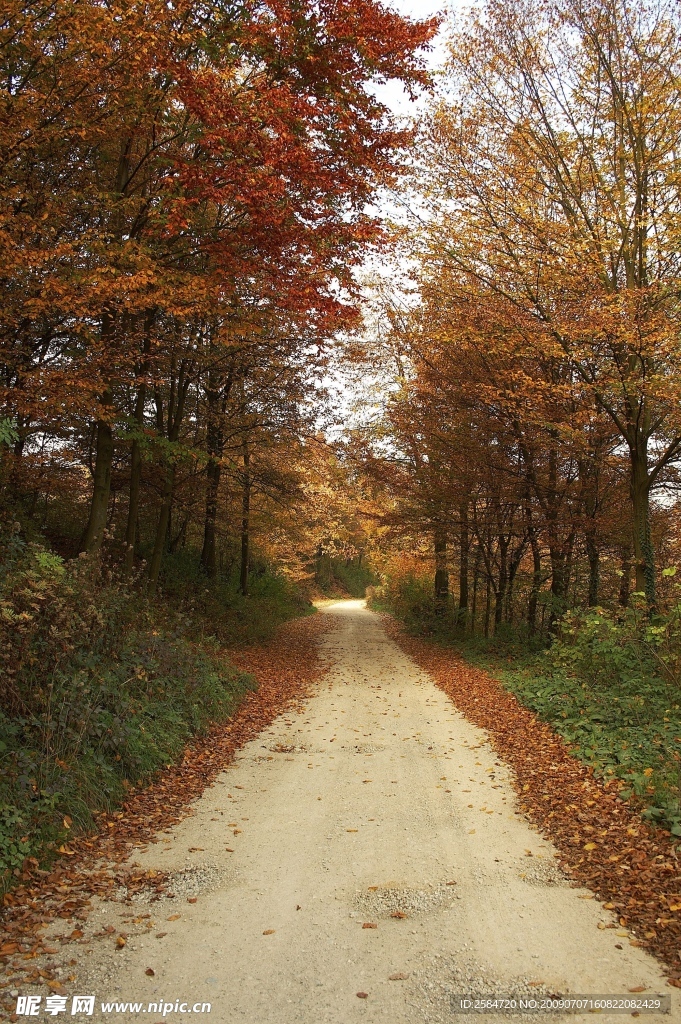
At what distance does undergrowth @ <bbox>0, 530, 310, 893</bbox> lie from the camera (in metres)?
4.95

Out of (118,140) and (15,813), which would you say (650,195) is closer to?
(118,140)

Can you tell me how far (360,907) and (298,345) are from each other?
11.8 m

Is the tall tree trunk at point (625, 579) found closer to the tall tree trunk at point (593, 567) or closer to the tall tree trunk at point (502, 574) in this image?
the tall tree trunk at point (593, 567)

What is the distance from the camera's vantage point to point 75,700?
238 inches

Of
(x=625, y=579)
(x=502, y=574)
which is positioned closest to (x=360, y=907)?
(x=502, y=574)

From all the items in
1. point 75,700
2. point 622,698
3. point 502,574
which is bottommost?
point 622,698

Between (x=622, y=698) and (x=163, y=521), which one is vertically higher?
A: (x=163, y=521)

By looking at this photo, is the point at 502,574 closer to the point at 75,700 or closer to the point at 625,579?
the point at 625,579

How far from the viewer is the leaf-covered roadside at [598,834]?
4.09 meters

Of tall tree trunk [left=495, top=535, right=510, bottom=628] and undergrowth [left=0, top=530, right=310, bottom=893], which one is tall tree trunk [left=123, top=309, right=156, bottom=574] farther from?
tall tree trunk [left=495, top=535, right=510, bottom=628]

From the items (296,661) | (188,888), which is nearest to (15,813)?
(188,888)

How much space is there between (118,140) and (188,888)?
10.1 metres

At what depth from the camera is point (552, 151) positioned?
11.5 m

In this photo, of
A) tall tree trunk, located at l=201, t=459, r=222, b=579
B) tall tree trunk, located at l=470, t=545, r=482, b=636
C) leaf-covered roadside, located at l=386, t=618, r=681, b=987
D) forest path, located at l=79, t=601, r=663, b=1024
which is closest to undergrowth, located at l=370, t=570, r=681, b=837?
leaf-covered roadside, located at l=386, t=618, r=681, b=987
